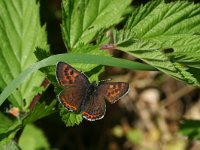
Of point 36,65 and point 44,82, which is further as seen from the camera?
point 44,82

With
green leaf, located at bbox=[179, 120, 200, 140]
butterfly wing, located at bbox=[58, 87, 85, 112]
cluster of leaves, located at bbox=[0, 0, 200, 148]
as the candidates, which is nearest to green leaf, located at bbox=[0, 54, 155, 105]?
cluster of leaves, located at bbox=[0, 0, 200, 148]

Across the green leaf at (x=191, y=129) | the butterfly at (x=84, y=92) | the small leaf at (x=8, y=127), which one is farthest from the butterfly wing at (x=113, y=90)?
the green leaf at (x=191, y=129)

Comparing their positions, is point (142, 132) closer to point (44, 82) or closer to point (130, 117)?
point (130, 117)

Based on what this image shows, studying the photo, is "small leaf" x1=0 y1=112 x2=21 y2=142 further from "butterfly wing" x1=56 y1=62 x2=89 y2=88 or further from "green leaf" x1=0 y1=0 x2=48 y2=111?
"butterfly wing" x1=56 y1=62 x2=89 y2=88

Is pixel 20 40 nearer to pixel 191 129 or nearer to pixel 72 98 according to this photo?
pixel 72 98

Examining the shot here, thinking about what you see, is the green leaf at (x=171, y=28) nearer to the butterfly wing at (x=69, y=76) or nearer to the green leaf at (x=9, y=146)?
the butterfly wing at (x=69, y=76)

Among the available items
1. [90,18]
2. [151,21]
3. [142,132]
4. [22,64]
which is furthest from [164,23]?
[142,132]

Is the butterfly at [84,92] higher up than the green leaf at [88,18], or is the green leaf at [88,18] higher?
the green leaf at [88,18]
